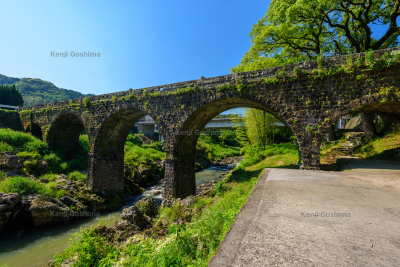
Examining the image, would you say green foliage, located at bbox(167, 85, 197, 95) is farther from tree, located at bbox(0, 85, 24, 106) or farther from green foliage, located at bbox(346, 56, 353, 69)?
tree, located at bbox(0, 85, 24, 106)

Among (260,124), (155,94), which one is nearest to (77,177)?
(155,94)

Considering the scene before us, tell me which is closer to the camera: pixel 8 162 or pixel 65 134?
pixel 8 162

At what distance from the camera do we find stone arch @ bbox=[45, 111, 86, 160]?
18.1m

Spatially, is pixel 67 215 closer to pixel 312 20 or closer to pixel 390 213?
pixel 390 213

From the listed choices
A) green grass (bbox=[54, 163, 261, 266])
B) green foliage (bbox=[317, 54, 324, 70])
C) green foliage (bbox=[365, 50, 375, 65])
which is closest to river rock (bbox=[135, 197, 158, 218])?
green grass (bbox=[54, 163, 261, 266])

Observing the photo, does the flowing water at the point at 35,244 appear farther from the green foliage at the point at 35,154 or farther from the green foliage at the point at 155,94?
the green foliage at the point at 155,94

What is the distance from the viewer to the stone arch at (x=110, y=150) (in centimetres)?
1464

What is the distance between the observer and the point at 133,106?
13219 millimetres

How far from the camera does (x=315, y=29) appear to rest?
1546 centimetres

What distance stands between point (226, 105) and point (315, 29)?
11.0m

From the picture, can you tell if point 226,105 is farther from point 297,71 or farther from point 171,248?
point 171,248

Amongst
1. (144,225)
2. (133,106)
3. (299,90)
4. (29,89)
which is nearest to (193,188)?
(144,225)

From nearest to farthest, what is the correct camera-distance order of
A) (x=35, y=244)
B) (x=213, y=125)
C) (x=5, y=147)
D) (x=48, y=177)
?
1. (x=35, y=244)
2. (x=48, y=177)
3. (x=5, y=147)
4. (x=213, y=125)

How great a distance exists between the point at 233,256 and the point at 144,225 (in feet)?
22.4
